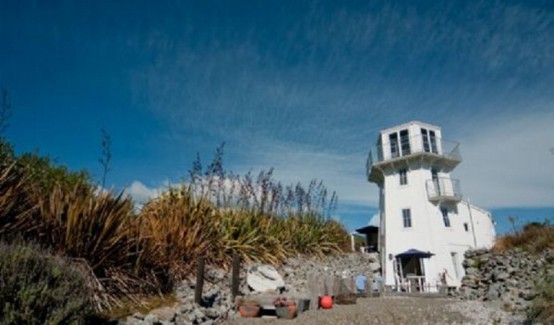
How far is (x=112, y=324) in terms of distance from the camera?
5922 millimetres

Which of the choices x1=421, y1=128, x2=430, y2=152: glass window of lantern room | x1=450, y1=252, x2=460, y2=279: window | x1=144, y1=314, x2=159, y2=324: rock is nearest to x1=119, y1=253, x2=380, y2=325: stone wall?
x1=144, y1=314, x2=159, y2=324: rock

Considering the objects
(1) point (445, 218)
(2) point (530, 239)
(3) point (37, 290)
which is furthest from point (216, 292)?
(1) point (445, 218)

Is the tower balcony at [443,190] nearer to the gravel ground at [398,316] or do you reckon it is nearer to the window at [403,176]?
the window at [403,176]

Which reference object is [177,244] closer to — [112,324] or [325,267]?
[112,324]

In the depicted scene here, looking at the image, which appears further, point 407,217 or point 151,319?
point 407,217

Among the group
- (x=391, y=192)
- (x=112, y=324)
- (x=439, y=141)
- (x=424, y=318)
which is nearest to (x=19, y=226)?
(x=112, y=324)

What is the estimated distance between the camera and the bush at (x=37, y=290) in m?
4.00

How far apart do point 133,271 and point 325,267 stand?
431 inches

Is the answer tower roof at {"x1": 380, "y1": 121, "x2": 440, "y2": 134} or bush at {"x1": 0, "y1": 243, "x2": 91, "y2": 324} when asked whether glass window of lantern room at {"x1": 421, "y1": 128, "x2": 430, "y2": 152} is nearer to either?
tower roof at {"x1": 380, "y1": 121, "x2": 440, "y2": 134}

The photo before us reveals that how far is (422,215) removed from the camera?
74.1 feet

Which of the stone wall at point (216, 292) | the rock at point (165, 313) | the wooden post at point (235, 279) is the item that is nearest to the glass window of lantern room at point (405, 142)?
the stone wall at point (216, 292)

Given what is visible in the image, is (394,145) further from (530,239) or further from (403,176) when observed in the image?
(530,239)

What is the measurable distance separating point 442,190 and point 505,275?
7883 millimetres

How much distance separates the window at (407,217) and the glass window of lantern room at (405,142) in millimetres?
3789
